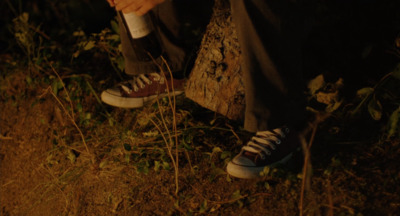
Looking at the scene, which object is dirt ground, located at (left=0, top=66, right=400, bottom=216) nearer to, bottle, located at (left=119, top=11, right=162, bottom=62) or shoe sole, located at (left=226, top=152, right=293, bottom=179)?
shoe sole, located at (left=226, top=152, right=293, bottom=179)

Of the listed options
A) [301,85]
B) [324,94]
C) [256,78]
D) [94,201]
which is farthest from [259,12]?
[94,201]

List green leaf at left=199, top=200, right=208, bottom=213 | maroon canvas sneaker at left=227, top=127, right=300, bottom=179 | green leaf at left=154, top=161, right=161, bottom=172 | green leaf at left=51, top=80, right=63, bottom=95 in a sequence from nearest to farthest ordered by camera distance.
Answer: green leaf at left=199, top=200, right=208, bottom=213
maroon canvas sneaker at left=227, top=127, right=300, bottom=179
green leaf at left=154, top=161, right=161, bottom=172
green leaf at left=51, top=80, right=63, bottom=95

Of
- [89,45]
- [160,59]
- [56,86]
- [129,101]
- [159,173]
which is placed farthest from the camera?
[89,45]

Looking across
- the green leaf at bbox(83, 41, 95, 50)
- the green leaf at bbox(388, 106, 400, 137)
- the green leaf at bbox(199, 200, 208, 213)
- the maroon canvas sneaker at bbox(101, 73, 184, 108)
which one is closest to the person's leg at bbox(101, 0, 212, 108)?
the maroon canvas sneaker at bbox(101, 73, 184, 108)

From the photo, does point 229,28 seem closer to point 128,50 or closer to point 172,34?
point 172,34

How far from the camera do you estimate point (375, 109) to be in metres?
2.00

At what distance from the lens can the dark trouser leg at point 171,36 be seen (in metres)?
2.25

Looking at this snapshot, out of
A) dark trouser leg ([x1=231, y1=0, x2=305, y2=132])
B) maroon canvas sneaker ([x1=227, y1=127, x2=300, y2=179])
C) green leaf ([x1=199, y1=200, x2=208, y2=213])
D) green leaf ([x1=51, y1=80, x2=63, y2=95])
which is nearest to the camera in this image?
dark trouser leg ([x1=231, y1=0, x2=305, y2=132])

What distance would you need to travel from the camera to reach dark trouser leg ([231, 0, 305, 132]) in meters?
1.64

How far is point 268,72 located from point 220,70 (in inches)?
13.5

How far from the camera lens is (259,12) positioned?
5.33 ft

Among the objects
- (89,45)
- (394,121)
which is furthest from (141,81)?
(394,121)

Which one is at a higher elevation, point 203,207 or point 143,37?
point 143,37

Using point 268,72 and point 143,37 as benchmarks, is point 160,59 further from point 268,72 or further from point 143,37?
point 268,72
